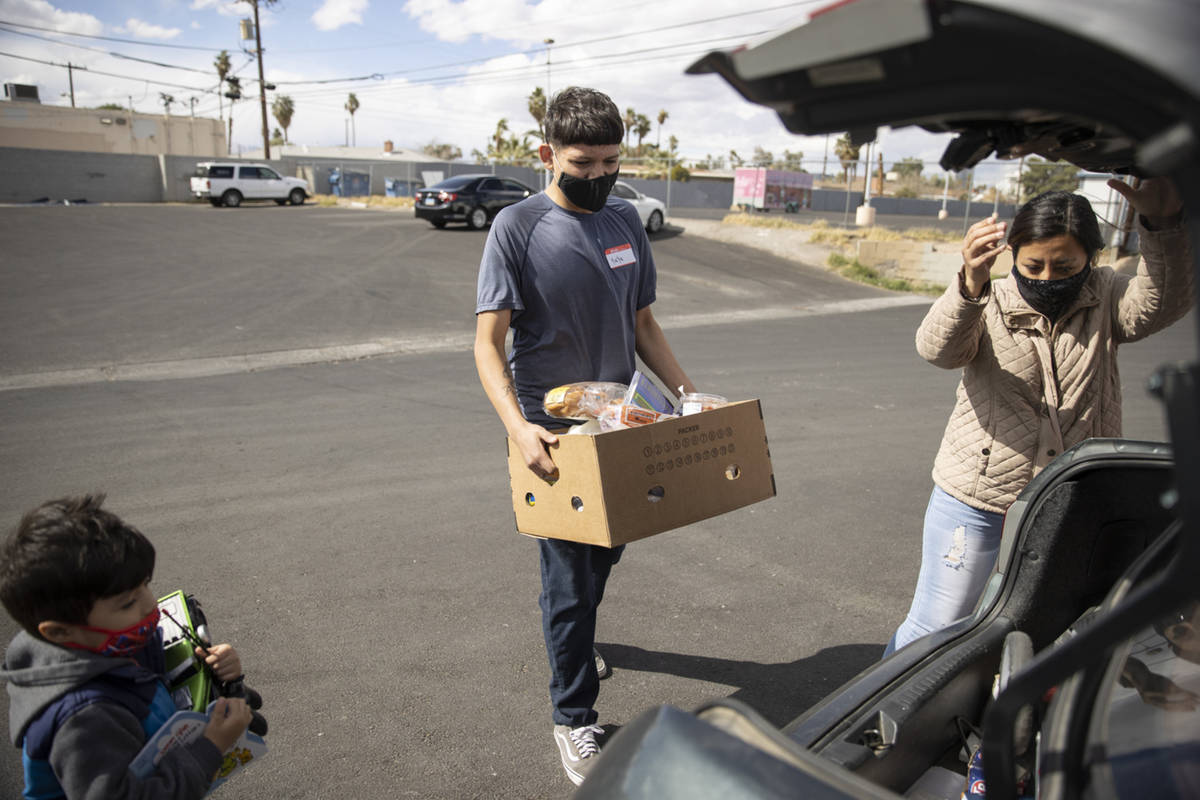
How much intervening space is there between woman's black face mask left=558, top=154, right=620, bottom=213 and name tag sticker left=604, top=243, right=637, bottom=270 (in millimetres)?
159

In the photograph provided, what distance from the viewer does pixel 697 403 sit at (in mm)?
2809

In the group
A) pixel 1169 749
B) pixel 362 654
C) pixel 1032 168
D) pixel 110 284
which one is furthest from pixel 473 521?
pixel 1032 168

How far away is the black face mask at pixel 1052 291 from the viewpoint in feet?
8.55

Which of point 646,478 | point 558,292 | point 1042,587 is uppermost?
point 558,292

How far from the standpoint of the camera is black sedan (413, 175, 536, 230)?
22656 mm

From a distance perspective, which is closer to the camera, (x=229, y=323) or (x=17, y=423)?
(x=17, y=423)

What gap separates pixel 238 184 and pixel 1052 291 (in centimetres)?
3331

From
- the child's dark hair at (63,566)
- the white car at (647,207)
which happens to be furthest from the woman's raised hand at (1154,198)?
the white car at (647,207)

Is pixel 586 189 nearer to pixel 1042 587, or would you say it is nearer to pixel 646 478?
pixel 646 478

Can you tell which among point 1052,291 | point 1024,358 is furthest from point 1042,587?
point 1052,291

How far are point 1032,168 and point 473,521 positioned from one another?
26043mm

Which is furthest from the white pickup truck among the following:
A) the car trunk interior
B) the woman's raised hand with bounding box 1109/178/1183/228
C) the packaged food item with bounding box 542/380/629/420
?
the car trunk interior

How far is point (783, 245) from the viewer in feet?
72.0

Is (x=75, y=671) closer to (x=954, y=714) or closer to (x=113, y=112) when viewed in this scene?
(x=954, y=714)
